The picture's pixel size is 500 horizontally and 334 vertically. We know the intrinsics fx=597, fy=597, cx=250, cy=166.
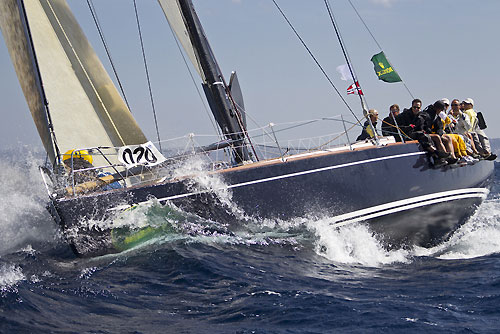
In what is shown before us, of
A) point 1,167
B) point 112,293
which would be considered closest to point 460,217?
point 112,293

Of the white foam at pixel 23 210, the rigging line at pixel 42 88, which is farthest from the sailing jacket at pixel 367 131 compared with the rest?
the white foam at pixel 23 210

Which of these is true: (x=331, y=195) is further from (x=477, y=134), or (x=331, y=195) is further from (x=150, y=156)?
(x=477, y=134)

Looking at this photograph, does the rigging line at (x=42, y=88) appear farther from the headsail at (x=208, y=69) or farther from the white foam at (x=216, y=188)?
the headsail at (x=208, y=69)

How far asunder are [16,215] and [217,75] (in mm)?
4262

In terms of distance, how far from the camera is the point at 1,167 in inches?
495

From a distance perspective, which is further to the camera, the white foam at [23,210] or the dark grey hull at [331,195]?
the white foam at [23,210]

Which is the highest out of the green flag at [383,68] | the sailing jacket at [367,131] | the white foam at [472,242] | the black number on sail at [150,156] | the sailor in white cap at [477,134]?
the green flag at [383,68]

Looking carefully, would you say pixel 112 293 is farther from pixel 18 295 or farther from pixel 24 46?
pixel 24 46

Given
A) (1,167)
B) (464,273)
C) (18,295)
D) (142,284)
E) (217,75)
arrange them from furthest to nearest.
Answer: (1,167), (217,75), (464,273), (142,284), (18,295)

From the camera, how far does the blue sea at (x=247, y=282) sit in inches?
218

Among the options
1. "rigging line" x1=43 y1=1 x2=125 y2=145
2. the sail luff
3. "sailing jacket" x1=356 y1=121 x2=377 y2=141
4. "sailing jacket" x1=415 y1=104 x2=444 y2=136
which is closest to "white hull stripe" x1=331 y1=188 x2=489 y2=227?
"sailing jacket" x1=415 y1=104 x2=444 y2=136

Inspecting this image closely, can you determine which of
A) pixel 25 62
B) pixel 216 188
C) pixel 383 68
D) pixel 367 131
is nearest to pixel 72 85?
pixel 25 62

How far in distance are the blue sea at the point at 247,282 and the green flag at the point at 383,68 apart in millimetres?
2941

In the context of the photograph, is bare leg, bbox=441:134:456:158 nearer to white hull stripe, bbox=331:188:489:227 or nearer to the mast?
white hull stripe, bbox=331:188:489:227
